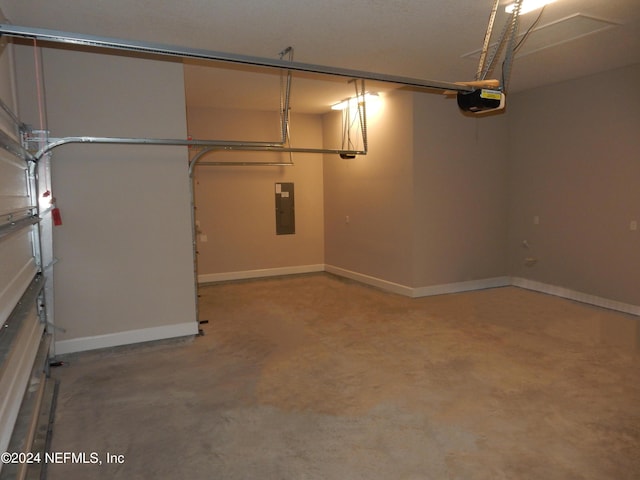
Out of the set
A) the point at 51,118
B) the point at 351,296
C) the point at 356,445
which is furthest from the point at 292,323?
the point at 51,118

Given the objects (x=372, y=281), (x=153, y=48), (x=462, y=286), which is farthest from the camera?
(x=372, y=281)

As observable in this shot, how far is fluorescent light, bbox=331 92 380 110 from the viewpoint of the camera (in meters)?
6.16

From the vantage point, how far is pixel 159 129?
4223mm

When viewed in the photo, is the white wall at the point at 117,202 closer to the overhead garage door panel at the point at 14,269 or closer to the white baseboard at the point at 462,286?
the overhead garage door panel at the point at 14,269

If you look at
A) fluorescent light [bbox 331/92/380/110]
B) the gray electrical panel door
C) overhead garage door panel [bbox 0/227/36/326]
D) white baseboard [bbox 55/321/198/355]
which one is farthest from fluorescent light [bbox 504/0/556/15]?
the gray electrical panel door

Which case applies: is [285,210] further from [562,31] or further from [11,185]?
[11,185]

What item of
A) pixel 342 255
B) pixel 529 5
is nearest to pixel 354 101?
pixel 342 255

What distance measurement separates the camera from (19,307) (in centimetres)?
256

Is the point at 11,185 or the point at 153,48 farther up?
the point at 153,48

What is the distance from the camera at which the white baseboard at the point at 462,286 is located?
5.92 metres

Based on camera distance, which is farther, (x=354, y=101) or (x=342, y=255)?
(x=342, y=255)

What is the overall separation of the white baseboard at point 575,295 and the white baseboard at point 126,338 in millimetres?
4596

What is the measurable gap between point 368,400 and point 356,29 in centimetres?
286

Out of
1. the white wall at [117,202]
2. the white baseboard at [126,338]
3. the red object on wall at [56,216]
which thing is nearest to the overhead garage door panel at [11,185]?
the red object on wall at [56,216]
